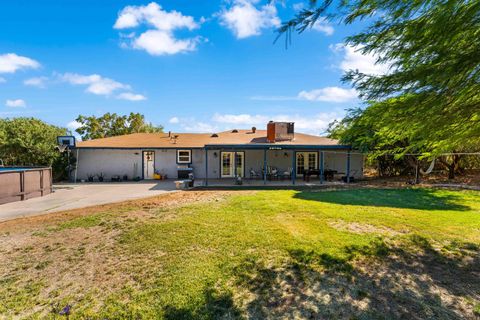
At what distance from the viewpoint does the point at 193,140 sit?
1936cm

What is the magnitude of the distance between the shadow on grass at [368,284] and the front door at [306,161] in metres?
12.9

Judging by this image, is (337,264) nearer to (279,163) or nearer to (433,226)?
(433,226)

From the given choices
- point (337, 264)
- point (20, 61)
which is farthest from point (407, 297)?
point (20, 61)

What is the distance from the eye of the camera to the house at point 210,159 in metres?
17.0

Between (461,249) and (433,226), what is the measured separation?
156 cm

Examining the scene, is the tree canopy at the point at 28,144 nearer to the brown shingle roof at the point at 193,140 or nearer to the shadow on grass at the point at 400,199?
the brown shingle roof at the point at 193,140

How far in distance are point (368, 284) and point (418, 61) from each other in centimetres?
319

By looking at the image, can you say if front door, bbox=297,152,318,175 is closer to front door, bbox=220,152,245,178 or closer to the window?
front door, bbox=220,152,245,178

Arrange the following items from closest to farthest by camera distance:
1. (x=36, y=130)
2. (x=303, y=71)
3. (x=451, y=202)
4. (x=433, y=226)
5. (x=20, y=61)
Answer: (x=433, y=226), (x=303, y=71), (x=451, y=202), (x=20, y=61), (x=36, y=130)

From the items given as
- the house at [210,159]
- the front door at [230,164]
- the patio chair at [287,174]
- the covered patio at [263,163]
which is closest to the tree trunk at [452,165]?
the house at [210,159]

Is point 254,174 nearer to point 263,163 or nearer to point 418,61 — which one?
point 263,163

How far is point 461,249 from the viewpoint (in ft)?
16.4

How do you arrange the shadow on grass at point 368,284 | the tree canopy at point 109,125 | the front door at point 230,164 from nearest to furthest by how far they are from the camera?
1. the shadow on grass at point 368,284
2. the front door at point 230,164
3. the tree canopy at point 109,125

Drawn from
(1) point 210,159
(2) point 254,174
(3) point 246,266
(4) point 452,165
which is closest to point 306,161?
(2) point 254,174
